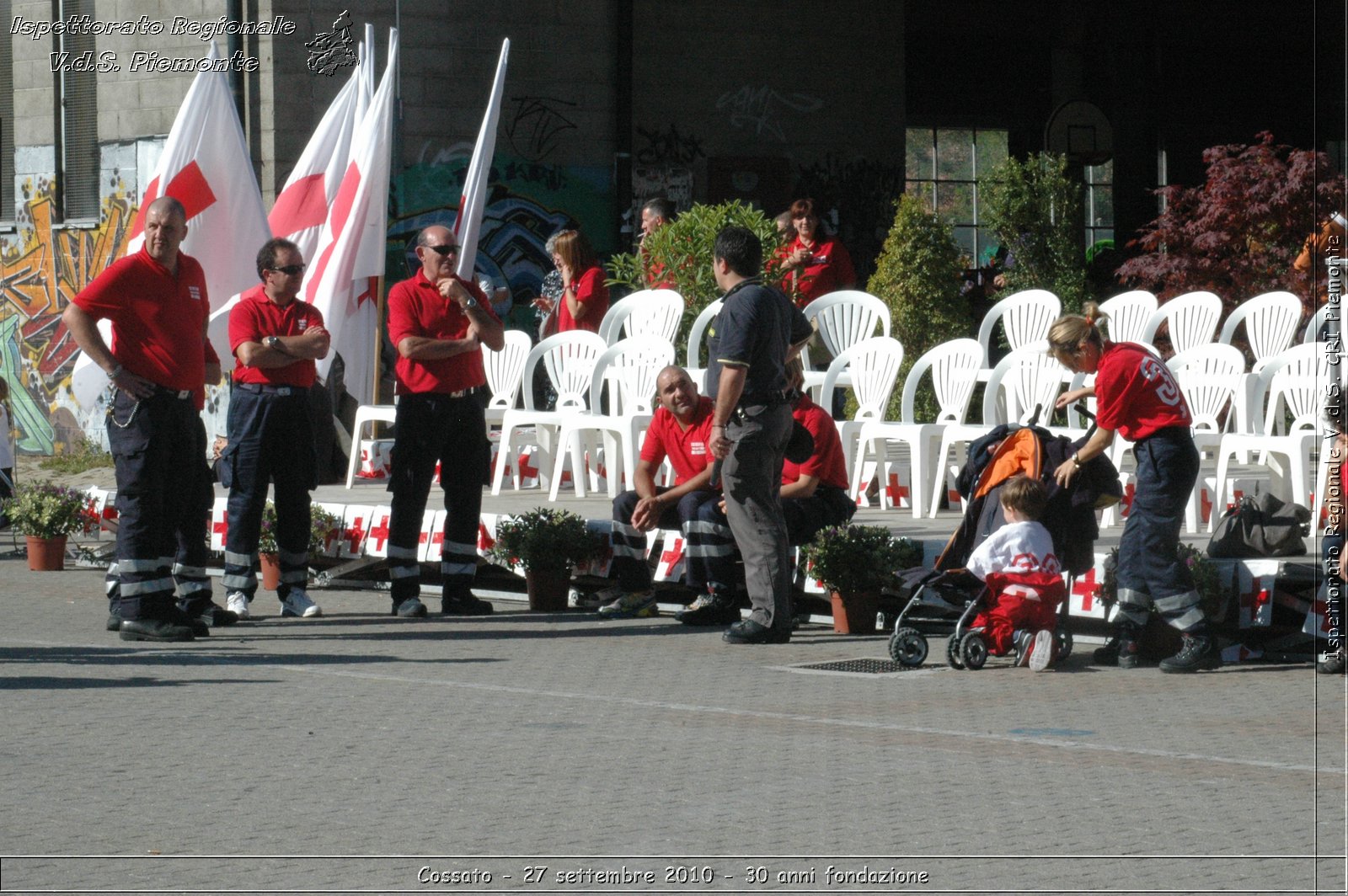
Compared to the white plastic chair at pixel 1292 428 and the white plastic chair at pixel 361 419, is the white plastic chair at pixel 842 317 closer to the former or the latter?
the white plastic chair at pixel 361 419

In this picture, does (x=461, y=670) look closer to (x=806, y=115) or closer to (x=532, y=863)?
(x=532, y=863)

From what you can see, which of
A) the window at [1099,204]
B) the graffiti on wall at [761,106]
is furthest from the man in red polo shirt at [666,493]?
the window at [1099,204]

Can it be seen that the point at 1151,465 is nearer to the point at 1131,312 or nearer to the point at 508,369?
the point at 1131,312

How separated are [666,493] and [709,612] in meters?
0.73

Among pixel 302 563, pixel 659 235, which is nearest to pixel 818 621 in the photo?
pixel 302 563

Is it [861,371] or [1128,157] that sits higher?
[1128,157]

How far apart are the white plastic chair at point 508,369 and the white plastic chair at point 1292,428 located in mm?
5689

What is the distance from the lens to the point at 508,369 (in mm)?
16031

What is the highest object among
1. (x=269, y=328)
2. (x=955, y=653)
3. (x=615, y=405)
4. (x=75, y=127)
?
(x=75, y=127)

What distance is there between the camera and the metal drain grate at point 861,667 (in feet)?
32.7

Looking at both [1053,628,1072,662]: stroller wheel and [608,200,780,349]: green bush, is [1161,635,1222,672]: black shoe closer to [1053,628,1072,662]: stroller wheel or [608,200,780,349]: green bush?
[1053,628,1072,662]: stroller wheel

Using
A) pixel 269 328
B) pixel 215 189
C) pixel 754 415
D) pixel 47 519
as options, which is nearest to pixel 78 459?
pixel 47 519

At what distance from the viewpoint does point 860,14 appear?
75.8ft

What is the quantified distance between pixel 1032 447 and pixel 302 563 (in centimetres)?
428
